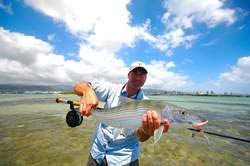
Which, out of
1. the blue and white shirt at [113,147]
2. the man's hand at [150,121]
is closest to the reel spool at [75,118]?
the blue and white shirt at [113,147]

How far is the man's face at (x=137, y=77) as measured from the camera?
14.3 feet

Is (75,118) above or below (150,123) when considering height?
below

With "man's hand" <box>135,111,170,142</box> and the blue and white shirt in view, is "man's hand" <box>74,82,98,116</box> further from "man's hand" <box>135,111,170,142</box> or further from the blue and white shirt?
"man's hand" <box>135,111,170,142</box>

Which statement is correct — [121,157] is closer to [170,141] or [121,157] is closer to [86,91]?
[86,91]

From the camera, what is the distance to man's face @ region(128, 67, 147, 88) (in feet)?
14.3

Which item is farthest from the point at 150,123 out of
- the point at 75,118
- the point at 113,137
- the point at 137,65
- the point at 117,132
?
the point at 75,118

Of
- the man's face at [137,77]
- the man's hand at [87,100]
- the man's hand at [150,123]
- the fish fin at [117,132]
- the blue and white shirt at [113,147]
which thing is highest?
the man's face at [137,77]

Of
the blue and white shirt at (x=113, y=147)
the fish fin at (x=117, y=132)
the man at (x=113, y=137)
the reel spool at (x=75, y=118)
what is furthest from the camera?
the reel spool at (x=75, y=118)

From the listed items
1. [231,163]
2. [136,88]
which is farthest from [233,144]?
[136,88]

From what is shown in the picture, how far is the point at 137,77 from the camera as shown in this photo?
172 inches

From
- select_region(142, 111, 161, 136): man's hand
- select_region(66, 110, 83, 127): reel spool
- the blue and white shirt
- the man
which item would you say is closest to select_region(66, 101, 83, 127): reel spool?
select_region(66, 110, 83, 127): reel spool

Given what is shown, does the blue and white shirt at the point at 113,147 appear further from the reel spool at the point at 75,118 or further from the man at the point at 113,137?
the reel spool at the point at 75,118

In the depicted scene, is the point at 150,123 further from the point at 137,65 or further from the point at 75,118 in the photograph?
the point at 75,118

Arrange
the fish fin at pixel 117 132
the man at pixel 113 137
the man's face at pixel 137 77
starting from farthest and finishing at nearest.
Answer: the man's face at pixel 137 77 → the fish fin at pixel 117 132 → the man at pixel 113 137
